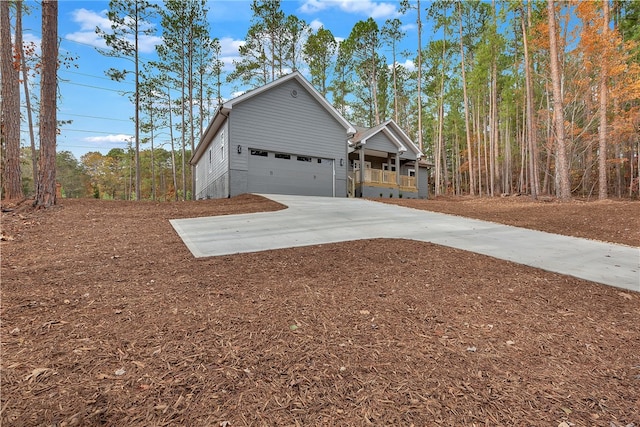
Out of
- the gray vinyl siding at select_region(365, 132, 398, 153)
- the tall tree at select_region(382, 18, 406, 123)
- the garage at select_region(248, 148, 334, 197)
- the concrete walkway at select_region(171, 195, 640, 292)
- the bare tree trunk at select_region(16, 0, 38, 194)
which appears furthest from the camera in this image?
the tall tree at select_region(382, 18, 406, 123)

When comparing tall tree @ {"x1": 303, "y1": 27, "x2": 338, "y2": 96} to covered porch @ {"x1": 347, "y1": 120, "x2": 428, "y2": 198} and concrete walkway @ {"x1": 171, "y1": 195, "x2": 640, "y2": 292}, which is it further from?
concrete walkway @ {"x1": 171, "y1": 195, "x2": 640, "y2": 292}

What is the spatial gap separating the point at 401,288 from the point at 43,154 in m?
8.47

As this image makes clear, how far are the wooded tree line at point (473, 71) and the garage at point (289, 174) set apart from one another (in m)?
9.33

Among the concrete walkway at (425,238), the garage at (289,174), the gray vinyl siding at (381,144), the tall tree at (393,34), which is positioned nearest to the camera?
the concrete walkway at (425,238)

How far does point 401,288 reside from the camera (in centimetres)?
304

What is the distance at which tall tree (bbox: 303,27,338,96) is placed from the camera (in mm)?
21906

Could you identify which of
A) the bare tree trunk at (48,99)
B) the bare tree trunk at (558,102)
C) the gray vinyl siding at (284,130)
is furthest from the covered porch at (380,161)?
the bare tree trunk at (48,99)

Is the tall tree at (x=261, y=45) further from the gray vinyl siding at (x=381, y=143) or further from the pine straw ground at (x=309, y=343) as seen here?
the pine straw ground at (x=309, y=343)

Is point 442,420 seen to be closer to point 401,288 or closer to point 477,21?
point 401,288

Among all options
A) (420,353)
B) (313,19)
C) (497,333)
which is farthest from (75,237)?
(313,19)

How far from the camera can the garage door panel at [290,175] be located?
1277 centimetres

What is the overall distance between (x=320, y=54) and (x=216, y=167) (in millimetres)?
14174

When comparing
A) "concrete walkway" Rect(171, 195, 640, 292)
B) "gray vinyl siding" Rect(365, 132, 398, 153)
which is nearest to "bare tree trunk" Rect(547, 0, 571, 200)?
"concrete walkway" Rect(171, 195, 640, 292)

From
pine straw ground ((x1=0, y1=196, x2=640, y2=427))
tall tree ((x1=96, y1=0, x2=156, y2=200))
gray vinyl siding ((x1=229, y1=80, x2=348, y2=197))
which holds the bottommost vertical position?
pine straw ground ((x1=0, y1=196, x2=640, y2=427))
